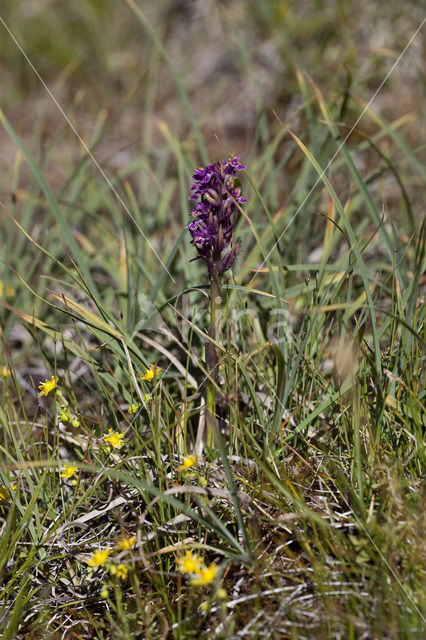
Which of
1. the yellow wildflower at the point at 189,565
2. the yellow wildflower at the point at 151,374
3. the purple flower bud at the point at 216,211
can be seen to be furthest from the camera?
the yellow wildflower at the point at 151,374

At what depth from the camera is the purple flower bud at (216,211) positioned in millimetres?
1300

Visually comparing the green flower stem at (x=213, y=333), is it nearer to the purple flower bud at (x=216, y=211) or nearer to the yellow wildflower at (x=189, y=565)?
the purple flower bud at (x=216, y=211)

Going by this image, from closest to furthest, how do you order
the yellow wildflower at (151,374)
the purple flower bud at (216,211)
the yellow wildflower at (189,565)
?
the yellow wildflower at (189,565) → the purple flower bud at (216,211) → the yellow wildflower at (151,374)

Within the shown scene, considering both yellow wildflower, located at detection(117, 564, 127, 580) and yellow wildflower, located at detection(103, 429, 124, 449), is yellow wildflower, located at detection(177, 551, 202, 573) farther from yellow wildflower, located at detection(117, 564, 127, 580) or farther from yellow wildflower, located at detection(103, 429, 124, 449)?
yellow wildflower, located at detection(103, 429, 124, 449)

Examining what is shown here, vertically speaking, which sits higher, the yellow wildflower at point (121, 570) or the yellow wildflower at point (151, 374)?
the yellow wildflower at point (151, 374)

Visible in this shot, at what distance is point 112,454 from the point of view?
144cm

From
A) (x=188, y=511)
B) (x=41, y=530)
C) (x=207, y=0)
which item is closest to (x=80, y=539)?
(x=41, y=530)

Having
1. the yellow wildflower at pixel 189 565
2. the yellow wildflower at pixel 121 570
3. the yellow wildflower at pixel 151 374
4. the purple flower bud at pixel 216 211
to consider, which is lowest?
the yellow wildflower at pixel 121 570

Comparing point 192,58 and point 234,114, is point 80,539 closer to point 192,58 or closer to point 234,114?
point 234,114

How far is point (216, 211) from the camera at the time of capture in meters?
1.32

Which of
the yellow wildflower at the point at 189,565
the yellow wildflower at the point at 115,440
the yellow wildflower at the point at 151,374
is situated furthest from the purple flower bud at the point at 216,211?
the yellow wildflower at the point at 189,565

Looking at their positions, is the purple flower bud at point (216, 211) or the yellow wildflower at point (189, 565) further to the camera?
the purple flower bud at point (216, 211)

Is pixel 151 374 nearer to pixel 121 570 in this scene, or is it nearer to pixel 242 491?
pixel 242 491

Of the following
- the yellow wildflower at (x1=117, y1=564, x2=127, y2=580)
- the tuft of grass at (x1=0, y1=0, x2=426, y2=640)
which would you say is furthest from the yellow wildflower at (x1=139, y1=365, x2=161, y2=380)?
the yellow wildflower at (x1=117, y1=564, x2=127, y2=580)
